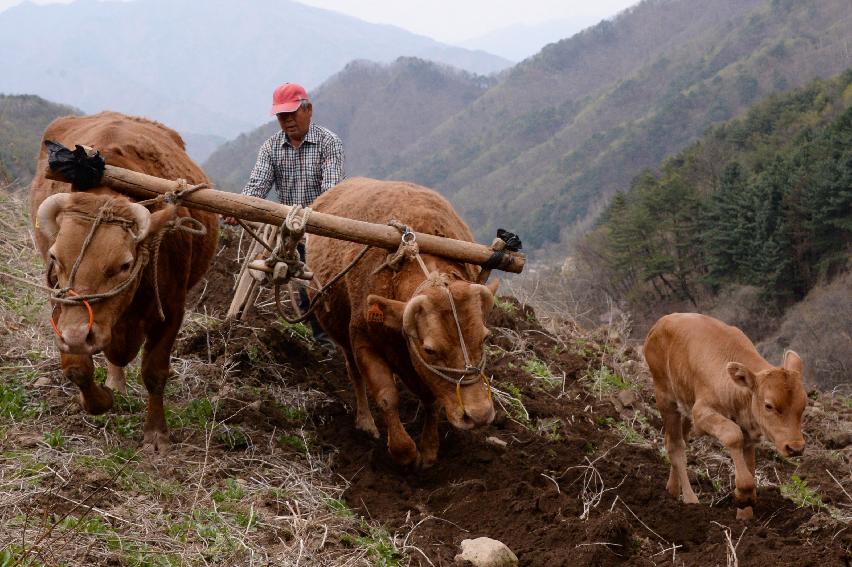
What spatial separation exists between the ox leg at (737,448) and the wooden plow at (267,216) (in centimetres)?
169

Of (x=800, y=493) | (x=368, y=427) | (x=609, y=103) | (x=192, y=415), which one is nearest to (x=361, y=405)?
(x=368, y=427)

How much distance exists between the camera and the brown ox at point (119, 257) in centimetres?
525

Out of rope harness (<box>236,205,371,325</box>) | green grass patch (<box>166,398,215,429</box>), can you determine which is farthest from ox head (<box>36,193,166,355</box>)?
green grass patch (<box>166,398,215,429</box>)

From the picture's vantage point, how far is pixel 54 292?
5.20 meters

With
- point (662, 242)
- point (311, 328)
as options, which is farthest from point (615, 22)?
point (311, 328)

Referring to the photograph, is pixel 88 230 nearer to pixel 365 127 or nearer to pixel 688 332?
pixel 688 332

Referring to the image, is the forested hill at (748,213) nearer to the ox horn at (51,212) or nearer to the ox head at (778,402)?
the ox head at (778,402)

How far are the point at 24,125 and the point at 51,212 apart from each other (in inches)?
1421

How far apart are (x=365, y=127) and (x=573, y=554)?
15758 cm

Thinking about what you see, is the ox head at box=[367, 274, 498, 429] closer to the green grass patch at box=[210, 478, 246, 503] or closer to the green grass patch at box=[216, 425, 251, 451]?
the green grass patch at box=[210, 478, 246, 503]

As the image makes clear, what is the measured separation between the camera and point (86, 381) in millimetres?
5617

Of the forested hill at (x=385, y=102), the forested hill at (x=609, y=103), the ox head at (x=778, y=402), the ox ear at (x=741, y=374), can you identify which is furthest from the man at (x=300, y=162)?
the forested hill at (x=385, y=102)

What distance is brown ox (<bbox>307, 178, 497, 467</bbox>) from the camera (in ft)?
18.6

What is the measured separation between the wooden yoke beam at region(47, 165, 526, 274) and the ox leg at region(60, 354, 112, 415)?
3.61ft
